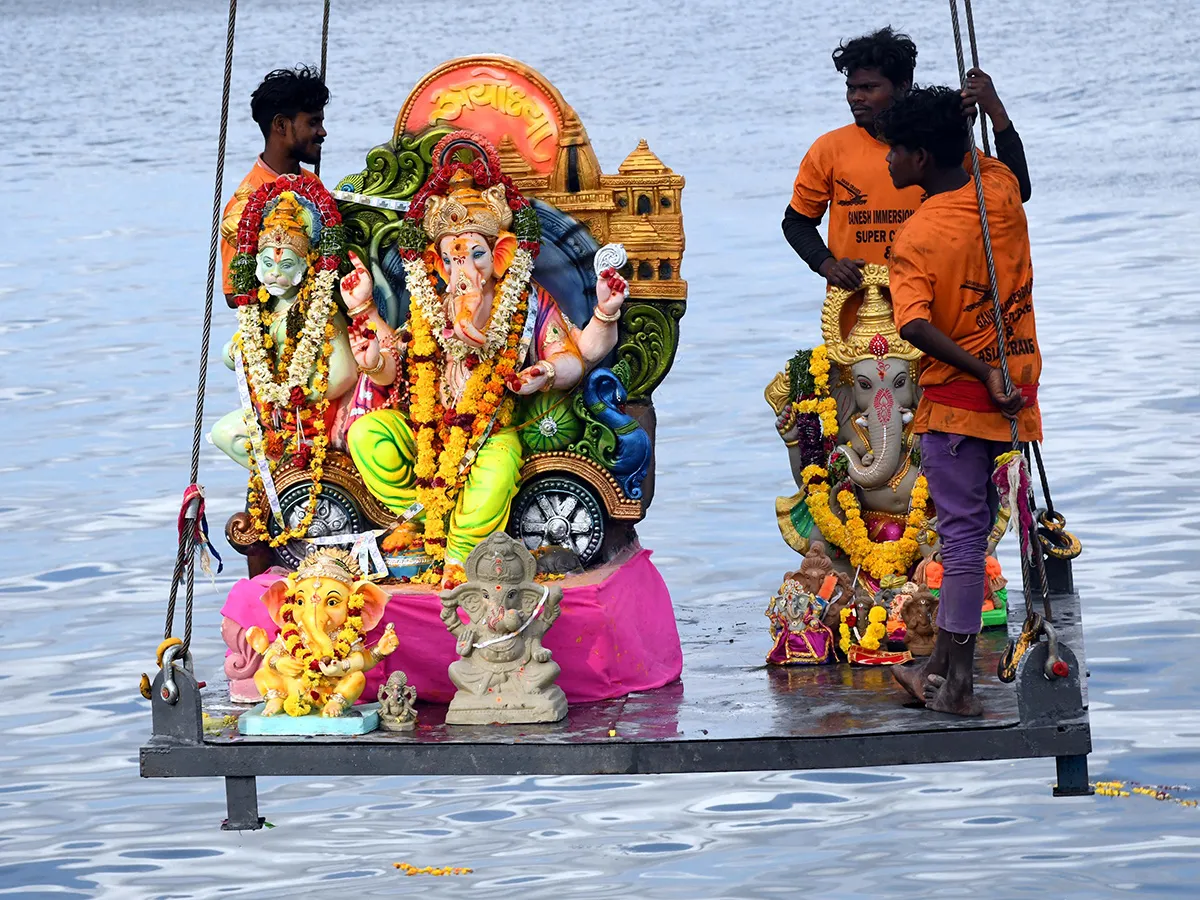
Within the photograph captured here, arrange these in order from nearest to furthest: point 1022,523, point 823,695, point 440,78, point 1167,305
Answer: point 1022,523 → point 823,695 → point 440,78 → point 1167,305

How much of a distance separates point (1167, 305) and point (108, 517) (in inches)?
337

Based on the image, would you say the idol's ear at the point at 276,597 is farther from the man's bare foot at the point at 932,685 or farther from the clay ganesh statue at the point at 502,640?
the man's bare foot at the point at 932,685

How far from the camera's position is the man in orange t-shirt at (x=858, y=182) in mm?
9211

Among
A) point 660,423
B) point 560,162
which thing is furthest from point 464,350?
point 660,423

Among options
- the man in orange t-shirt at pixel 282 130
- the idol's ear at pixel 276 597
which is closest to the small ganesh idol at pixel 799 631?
the idol's ear at pixel 276 597

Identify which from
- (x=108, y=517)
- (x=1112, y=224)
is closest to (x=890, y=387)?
(x=108, y=517)

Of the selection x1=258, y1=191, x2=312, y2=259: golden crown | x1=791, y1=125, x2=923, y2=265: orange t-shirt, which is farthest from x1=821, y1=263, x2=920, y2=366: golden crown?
x1=258, y1=191, x2=312, y2=259: golden crown

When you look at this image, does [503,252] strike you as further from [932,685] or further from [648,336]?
[932,685]

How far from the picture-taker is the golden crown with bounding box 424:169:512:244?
28.5 feet

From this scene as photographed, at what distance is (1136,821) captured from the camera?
9242 mm

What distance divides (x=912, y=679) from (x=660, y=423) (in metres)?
8.58

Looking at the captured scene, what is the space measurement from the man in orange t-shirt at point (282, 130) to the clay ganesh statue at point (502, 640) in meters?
1.54

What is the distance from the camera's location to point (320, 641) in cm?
828

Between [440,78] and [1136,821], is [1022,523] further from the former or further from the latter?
[440,78]
